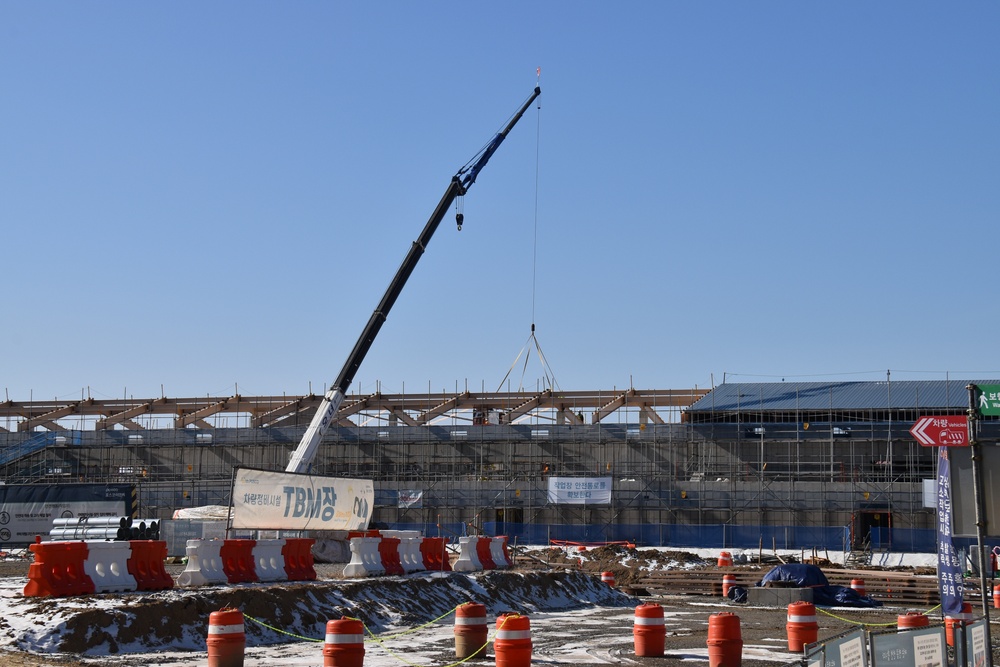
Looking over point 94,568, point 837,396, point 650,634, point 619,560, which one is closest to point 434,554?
point 94,568

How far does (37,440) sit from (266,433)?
1537 cm

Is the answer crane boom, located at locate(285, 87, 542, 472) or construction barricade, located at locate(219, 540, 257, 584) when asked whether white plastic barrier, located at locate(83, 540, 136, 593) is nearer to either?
construction barricade, located at locate(219, 540, 257, 584)

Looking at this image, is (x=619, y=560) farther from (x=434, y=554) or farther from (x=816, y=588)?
(x=434, y=554)

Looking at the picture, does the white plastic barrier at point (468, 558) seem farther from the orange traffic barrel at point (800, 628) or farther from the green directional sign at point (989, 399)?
the green directional sign at point (989, 399)

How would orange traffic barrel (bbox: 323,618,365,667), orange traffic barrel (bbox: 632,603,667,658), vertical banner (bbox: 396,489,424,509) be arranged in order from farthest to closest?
vertical banner (bbox: 396,489,424,509), orange traffic barrel (bbox: 632,603,667,658), orange traffic barrel (bbox: 323,618,365,667)

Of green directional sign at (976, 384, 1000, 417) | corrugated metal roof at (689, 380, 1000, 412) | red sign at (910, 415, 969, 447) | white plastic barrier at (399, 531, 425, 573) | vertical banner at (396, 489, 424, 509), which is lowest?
white plastic barrier at (399, 531, 425, 573)

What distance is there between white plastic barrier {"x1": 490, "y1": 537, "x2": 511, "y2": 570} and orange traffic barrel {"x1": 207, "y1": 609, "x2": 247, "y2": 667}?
58.8 feet

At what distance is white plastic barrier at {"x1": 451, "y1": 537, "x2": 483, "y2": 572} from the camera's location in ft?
103

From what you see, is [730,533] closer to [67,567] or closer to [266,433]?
[266,433]

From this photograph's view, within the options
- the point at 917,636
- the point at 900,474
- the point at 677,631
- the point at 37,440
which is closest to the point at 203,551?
the point at 677,631

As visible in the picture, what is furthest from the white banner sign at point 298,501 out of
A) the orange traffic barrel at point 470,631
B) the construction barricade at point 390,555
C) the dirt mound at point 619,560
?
the orange traffic barrel at point 470,631

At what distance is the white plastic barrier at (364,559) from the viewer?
2781 centimetres

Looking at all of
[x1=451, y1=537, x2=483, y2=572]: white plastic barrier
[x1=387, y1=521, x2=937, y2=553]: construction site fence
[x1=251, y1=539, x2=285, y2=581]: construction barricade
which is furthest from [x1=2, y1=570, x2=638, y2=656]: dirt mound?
[x1=387, y1=521, x2=937, y2=553]: construction site fence

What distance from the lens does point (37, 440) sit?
7356cm
